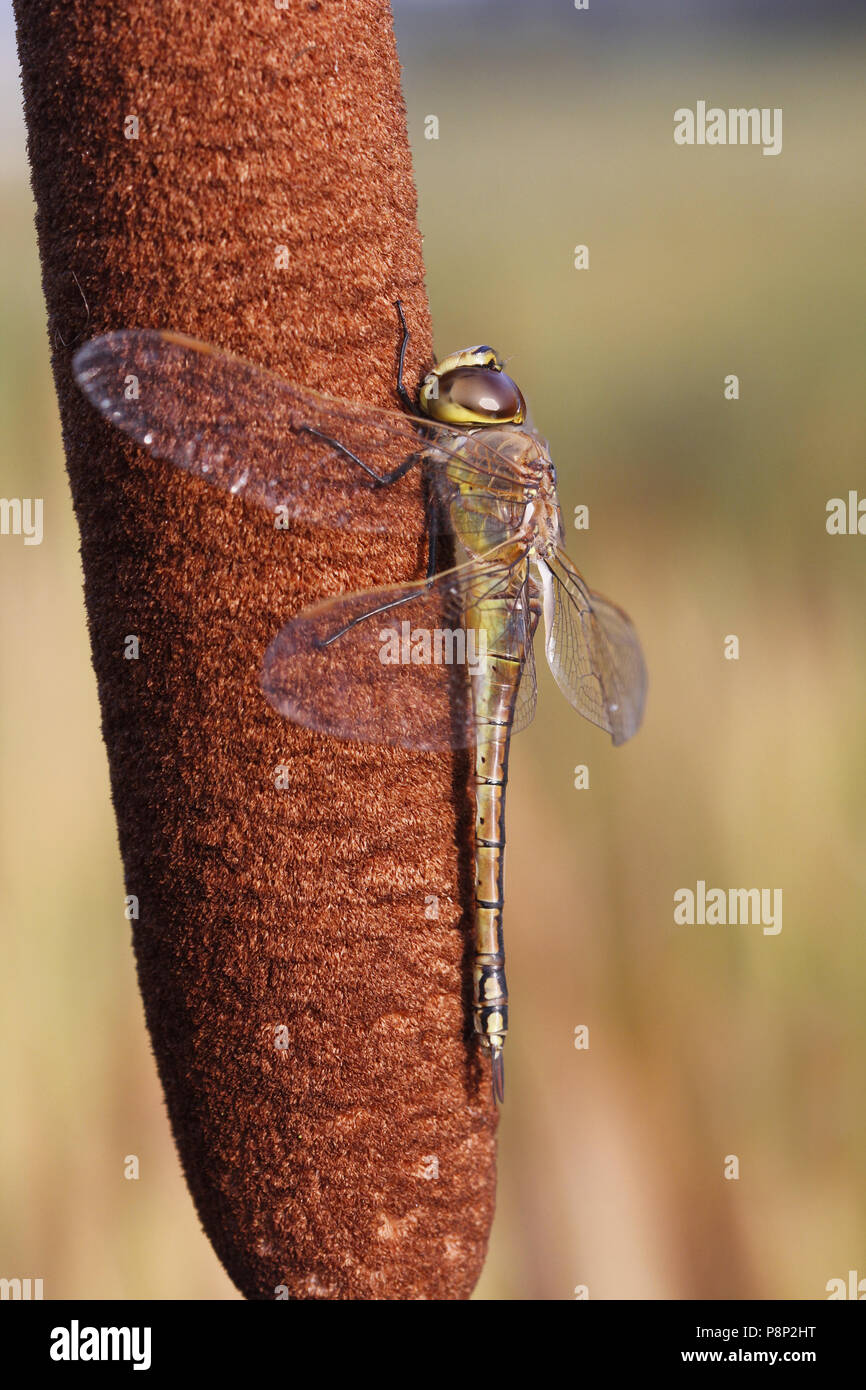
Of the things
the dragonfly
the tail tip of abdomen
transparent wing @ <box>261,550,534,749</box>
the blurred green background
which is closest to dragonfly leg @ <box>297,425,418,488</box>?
the dragonfly

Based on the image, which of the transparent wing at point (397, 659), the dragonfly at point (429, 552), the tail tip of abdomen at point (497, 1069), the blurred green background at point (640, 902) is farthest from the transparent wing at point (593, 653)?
the blurred green background at point (640, 902)

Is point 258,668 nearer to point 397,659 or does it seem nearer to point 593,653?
point 397,659

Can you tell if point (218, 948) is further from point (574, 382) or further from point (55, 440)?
point (574, 382)

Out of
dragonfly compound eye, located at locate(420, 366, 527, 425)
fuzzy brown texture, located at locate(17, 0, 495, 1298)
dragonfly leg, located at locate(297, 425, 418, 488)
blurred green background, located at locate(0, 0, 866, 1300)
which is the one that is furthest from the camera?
blurred green background, located at locate(0, 0, 866, 1300)

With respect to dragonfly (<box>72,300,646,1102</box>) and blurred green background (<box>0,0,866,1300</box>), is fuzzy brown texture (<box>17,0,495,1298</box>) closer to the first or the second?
dragonfly (<box>72,300,646,1102</box>)

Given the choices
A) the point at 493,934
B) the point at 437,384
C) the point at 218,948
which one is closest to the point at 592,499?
the point at 437,384

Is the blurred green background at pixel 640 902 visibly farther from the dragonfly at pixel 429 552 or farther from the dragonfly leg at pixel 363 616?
the dragonfly leg at pixel 363 616
